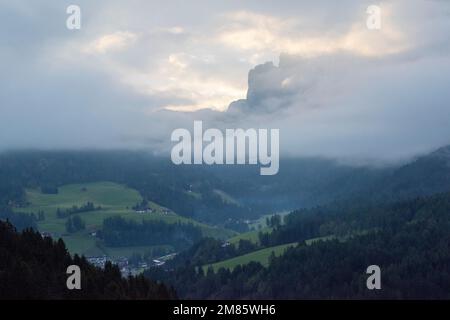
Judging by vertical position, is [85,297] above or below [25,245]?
below

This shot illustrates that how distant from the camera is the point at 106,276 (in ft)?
329
